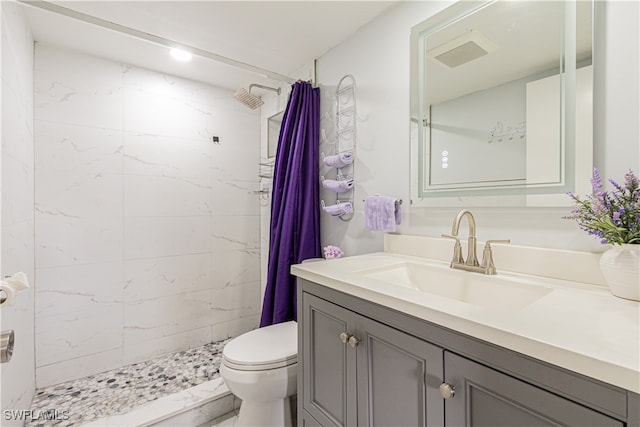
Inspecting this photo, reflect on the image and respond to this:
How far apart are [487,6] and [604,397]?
1.33m

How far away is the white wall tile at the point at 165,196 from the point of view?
7.04ft

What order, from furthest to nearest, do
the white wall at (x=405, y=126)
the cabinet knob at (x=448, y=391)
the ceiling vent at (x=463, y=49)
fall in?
the ceiling vent at (x=463, y=49)
the white wall at (x=405, y=126)
the cabinet knob at (x=448, y=391)

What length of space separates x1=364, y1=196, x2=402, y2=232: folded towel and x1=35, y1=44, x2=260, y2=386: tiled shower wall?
60.4 inches

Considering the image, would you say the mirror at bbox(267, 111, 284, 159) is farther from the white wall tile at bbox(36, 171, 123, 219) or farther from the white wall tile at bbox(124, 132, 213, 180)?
the white wall tile at bbox(36, 171, 123, 219)

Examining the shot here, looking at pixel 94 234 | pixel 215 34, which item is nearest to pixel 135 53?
pixel 215 34

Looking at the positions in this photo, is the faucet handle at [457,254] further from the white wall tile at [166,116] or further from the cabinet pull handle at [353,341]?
the white wall tile at [166,116]

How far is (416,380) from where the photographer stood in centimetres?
73

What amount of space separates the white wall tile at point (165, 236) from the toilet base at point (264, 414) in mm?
1325

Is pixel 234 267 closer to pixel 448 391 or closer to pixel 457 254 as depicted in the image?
pixel 457 254

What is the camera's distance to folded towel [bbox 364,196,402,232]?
4.67ft

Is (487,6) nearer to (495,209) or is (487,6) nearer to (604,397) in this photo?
(495,209)

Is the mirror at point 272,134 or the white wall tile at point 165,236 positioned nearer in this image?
the white wall tile at point 165,236

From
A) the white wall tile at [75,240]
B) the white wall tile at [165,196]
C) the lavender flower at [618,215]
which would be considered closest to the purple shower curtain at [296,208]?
the white wall tile at [165,196]

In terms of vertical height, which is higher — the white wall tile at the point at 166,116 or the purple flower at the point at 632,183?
the white wall tile at the point at 166,116
